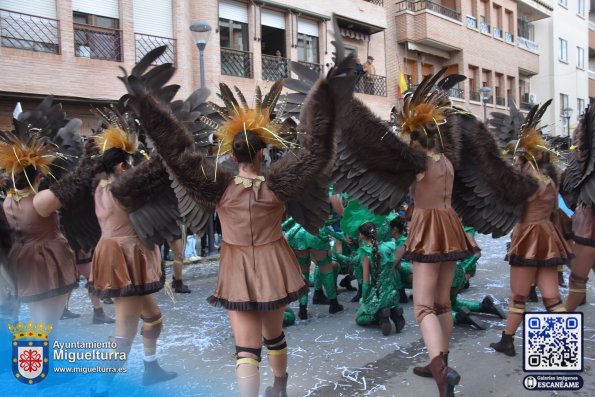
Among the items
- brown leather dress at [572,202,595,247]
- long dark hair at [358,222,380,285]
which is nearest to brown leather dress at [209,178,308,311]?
long dark hair at [358,222,380,285]

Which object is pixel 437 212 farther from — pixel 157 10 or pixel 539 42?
pixel 539 42

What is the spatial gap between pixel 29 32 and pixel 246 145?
36.1 ft

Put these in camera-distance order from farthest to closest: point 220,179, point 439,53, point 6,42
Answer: point 439,53 < point 6,42 < point 220,179

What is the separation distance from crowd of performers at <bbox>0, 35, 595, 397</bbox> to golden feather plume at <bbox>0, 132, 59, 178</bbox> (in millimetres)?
11

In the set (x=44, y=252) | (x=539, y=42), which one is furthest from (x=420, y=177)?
(x=539, y=42)

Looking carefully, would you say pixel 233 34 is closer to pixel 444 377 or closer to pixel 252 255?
pixel 252 255

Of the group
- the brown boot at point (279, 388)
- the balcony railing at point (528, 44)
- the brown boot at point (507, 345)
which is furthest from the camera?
the balcony railing at point (528, 44)

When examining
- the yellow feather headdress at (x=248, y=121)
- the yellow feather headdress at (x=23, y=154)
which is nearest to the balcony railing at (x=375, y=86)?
the yellow feather headdress at (x=23, y=154)

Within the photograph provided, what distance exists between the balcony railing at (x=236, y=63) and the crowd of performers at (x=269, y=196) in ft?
35.0

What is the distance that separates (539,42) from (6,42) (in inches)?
1138

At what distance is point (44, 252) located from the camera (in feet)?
12.8

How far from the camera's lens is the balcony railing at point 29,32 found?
36.8ft

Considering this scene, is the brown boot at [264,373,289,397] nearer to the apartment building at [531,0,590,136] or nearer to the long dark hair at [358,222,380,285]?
the long dark hair at [358,222,380,285]

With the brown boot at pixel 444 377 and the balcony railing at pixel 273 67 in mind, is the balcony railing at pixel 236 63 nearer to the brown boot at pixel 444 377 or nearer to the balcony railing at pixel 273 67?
the balcony railing at pixel 273 67
